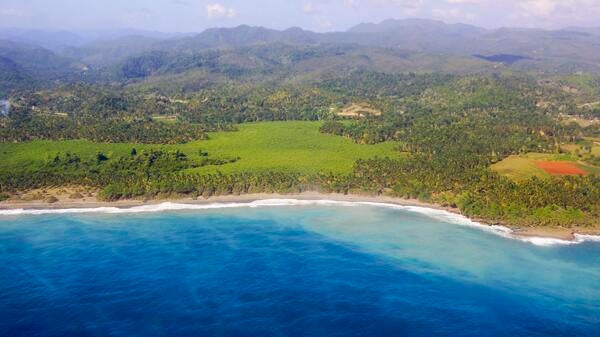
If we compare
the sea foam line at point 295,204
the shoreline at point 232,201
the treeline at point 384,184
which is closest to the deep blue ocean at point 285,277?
the sea foam line at point 295,204

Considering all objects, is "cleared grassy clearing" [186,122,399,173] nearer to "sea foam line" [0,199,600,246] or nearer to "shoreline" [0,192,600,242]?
"shoreline" [0,192,600,242]

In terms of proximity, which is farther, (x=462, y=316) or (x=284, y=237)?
(x=284, y=237)

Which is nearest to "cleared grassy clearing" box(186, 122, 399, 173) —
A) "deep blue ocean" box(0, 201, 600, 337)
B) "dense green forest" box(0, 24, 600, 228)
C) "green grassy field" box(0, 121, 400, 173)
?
"green grassy field" box(0, 121, 400, 173)

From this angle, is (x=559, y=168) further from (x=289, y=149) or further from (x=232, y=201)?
(x=232, y=201)

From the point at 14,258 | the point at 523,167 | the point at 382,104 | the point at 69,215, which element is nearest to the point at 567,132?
the point at 523,167

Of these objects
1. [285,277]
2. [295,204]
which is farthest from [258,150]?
[285,277]

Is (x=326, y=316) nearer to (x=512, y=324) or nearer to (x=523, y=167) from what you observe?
(x=512, y=324)

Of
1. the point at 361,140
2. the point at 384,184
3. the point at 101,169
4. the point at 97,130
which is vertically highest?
the point at 101,169
